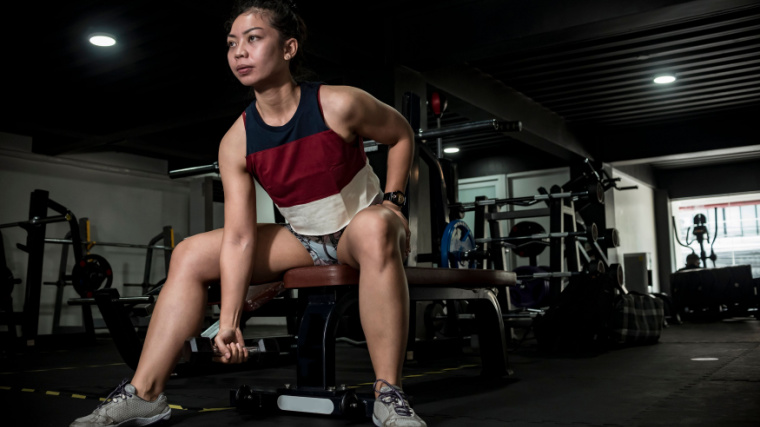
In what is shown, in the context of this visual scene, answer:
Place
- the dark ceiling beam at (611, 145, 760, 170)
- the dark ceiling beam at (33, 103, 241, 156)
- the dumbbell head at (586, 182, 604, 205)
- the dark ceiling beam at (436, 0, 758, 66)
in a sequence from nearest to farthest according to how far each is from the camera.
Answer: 1. the dark ceiling beam at (436, 0, 758, 66)
2. the dumbbell head at (586, 182, 604, 205)
3. the dark ceiling beam at (33, 103, 241, 156)
4. the dark ceiling beam at (611, 145, 760, 170)

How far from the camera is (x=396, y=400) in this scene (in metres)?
1.41

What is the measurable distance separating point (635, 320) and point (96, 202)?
6683 millimetres

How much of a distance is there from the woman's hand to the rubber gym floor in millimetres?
266

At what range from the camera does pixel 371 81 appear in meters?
4.89

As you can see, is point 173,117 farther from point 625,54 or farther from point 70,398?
point 70,398

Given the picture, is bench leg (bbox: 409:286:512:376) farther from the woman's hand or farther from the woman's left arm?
the woman's hand

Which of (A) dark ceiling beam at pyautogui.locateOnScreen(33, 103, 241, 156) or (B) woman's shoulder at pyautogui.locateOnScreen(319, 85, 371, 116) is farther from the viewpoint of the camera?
(A) dark ceiling beam at pyautogui.locateOnScreen(33, 103, 241, 156)

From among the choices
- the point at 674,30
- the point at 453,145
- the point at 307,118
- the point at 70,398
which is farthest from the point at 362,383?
the point at 453,145

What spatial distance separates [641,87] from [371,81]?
10.7 ft

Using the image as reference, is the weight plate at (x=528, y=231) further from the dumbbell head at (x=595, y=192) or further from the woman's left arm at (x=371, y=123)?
the woman's left arm at (x=371, y=123)

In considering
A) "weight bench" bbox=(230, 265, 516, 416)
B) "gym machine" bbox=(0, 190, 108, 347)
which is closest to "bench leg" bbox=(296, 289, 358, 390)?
"weight bench" bbox=(230, 265, 516, 416)

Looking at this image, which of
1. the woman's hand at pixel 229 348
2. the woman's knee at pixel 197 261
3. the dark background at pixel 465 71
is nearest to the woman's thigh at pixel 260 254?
the woman's knee at pixel 197 261

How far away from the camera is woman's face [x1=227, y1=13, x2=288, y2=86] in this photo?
5.14 feet

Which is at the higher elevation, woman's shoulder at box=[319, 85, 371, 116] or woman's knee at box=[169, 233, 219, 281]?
woman's shoulder at box=[319, 85, 371, 116]
